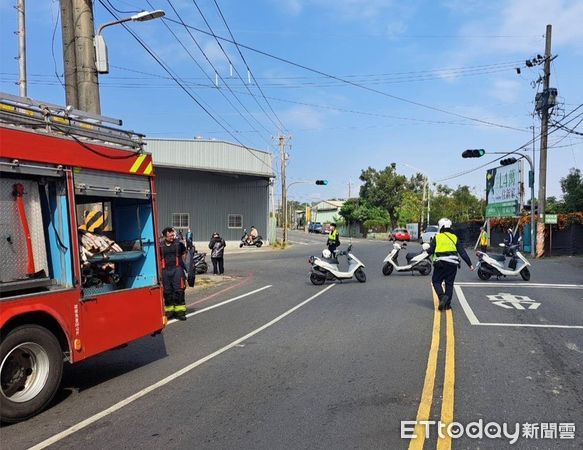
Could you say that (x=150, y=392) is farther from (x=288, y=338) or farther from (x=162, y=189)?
(x=162, y=189)

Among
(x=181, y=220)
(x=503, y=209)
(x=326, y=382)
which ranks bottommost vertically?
(x=326, y=382)

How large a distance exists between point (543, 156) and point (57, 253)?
27.9 meters

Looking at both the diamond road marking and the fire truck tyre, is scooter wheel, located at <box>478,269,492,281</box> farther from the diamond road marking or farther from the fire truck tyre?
the fire truck tyre

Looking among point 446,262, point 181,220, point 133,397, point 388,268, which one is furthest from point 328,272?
point 181,220

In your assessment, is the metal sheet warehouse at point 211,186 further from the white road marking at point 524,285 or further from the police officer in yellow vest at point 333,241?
the white road marking at point 524,285

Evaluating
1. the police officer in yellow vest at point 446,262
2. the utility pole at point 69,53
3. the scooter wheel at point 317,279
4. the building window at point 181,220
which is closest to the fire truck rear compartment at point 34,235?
the utility pole at point 69,53

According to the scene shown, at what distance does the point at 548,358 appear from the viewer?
22.2ft

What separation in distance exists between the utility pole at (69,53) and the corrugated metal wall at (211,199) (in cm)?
2793

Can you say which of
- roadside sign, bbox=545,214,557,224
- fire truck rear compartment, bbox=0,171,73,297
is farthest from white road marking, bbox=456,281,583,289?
roadside sign, bbox=545,214,557,224

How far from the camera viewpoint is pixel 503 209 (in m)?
36.1

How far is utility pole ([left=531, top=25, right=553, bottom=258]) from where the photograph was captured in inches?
1104

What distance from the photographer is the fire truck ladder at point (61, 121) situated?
5.02 meters

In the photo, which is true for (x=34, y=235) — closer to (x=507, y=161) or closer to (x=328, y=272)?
(x=328, y=272)

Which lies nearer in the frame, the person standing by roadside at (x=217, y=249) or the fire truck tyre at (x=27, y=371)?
the fire truck tyre at (x=27, y=371)
